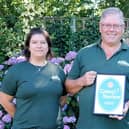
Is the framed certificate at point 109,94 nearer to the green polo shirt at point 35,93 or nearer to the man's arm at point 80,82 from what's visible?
the man's arm at point 80,82

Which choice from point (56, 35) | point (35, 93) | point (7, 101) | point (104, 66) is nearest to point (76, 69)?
point (104, 66)

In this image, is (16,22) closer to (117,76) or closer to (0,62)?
(0,62)

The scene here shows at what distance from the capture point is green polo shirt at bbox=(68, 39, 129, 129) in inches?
146

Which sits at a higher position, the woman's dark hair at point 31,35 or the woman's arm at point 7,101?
the woman's dark hair at point 31,35

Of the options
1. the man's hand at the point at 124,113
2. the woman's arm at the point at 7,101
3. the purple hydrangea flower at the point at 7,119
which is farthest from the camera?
the purple hydrangea flower at the point at 7,119

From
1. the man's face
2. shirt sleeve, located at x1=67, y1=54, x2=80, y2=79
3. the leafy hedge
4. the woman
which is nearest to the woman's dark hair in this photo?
the woman

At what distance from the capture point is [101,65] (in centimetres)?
374

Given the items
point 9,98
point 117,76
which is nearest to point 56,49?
point 9,98

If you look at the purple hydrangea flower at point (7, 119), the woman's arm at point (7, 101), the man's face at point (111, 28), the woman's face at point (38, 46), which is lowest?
the purple hydrangea flower at point (7, 119)

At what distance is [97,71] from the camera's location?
3.73 meters

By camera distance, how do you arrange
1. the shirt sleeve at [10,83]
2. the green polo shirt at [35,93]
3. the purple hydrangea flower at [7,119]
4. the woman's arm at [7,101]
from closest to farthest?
1. the green polo shirt at [35,93]
2. the shirt sleeve at [10,83]
3. the woman's arm at [7,101]
4. the purple hydrangea flower at [7,119]

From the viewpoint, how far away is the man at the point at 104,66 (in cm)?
370

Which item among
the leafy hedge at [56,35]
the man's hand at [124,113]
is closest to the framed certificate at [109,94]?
the man's hand at [124,113]

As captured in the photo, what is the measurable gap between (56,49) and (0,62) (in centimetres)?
88
